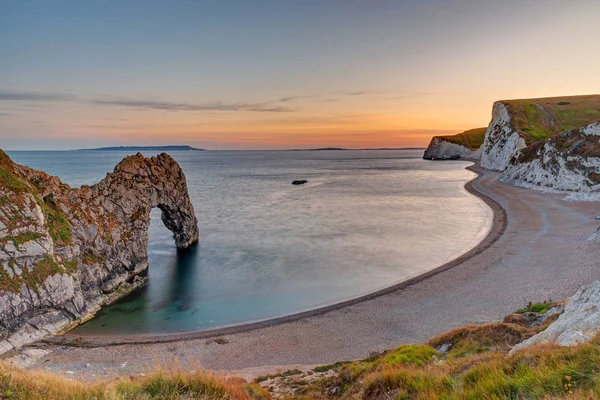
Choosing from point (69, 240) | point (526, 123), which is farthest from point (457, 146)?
point (69, 240)

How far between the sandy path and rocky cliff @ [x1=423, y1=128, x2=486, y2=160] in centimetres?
15114

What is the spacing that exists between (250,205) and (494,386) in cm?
5867

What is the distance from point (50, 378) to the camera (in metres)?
7.31

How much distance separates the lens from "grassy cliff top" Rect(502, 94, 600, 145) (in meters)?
92.2

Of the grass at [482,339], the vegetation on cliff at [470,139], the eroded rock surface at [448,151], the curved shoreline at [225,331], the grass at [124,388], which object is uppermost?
the vegetation on cliff at [470,139]

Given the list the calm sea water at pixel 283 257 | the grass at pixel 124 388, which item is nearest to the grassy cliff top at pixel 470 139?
the calm sea water at pixel 283 257

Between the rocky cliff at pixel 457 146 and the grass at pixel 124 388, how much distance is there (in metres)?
177

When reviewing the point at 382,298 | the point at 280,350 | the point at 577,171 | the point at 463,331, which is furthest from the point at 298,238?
the point at 577,171

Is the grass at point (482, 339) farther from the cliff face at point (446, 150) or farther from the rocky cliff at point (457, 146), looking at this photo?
the cliff face at point (446, 150)

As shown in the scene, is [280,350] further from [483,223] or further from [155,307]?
[483,223]

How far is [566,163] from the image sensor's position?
2282 inches

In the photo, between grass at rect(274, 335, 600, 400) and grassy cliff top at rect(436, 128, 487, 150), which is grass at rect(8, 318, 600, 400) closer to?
grass at rect(274, 335, 600, 400)

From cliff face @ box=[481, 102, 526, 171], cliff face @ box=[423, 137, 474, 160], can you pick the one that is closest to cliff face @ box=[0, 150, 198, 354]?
cliff face @ box=[481, 102, 526, 171]

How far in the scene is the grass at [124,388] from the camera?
6.25 meters
